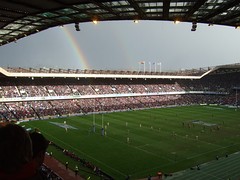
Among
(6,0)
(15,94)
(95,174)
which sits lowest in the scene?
(95,174)

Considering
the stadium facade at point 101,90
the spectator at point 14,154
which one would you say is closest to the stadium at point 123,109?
the stadium facade at point 101,90

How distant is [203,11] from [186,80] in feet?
312

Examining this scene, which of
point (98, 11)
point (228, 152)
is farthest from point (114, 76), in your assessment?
point (98, 11)

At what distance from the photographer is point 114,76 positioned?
84438 millimetres

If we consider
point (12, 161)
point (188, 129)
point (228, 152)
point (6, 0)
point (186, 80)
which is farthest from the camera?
point (186, 80)

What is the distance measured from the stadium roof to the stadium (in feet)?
0.17

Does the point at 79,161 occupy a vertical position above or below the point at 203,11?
below

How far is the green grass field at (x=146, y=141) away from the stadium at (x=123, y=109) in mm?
107

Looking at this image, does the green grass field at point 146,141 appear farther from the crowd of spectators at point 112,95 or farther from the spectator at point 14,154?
the spectator at point 14,154

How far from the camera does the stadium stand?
50.9 feet

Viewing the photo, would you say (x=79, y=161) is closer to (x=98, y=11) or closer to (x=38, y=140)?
(x=98, y=11)

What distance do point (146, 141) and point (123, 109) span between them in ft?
116

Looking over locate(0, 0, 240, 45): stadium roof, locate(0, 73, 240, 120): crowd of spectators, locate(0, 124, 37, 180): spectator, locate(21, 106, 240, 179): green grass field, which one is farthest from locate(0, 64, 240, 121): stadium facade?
locate(0, 124, 37, 180): spectator

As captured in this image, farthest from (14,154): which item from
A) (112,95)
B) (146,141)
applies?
(112,95)
